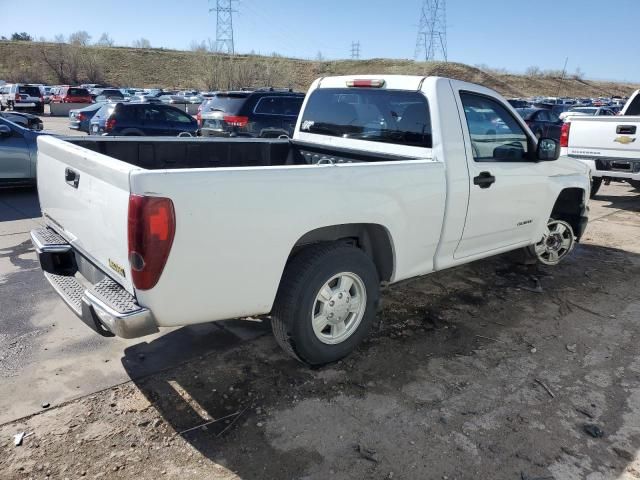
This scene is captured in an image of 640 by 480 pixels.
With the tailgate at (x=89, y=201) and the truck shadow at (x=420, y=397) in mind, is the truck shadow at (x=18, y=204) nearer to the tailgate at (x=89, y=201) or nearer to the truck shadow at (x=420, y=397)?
the tailgate at (x=89, y=201)

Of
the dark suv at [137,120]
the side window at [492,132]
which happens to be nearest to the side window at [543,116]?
the dark suv at [137,120]

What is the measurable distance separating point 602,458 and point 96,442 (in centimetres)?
272

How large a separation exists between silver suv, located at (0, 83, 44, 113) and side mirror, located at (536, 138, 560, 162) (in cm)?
3426

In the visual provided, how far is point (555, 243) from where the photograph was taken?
5715 millimetres

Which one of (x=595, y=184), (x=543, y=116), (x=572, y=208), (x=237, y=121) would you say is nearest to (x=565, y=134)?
(x=595, y=184)

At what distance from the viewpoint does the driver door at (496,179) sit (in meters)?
4.04

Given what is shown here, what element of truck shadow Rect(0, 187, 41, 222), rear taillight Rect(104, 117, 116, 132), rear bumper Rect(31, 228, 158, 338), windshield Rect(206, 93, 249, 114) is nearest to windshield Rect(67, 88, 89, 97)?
rear taillight Rect(104, 117, 116, 132)

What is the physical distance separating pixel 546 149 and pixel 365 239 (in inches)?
82.7

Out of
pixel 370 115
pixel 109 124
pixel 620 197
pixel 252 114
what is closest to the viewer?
pixel 370 115

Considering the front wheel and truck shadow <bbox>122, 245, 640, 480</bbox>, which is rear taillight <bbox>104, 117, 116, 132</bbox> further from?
the front wheel

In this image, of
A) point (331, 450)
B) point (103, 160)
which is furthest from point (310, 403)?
point (103, 160)

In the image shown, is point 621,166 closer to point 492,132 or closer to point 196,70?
point 492,132

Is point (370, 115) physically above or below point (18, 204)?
above

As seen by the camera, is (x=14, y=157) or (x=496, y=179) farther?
(x=14, y=157)
